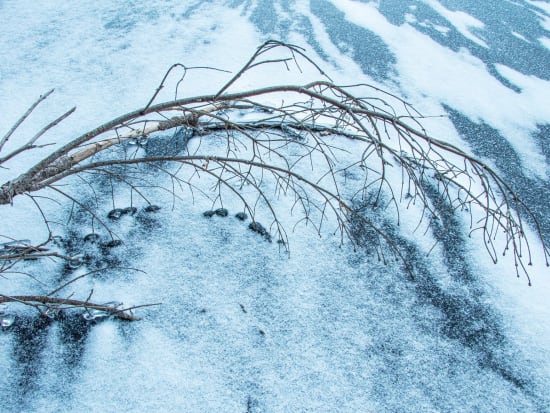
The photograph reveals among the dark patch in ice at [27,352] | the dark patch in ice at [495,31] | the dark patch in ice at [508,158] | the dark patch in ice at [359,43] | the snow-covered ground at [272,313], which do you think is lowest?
the dark patch in ice at [27,352]

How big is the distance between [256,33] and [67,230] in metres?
2.92

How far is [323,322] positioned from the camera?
6.02 ft

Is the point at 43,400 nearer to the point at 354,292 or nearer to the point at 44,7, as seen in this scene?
the point at 354,292

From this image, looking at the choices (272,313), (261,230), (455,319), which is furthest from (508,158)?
(272,313)

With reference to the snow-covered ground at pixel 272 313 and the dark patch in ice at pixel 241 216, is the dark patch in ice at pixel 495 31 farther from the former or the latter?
the dark patch in ice at pixel 241 216

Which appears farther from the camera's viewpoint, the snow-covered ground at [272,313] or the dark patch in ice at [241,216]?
the dark patch in ice at [241,216]

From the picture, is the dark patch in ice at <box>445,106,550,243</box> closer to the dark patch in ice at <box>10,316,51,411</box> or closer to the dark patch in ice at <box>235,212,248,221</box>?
the dark patch in ice at <box>235,212,248,221</box>

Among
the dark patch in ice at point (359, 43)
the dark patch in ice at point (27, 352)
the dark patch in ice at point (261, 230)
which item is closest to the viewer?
the dark patch in ice at point (27, 352)

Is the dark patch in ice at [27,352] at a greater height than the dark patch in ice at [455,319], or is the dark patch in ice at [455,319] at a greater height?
the dark patch in ice at [455,319]

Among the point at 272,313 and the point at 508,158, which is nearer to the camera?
the point at 272,313

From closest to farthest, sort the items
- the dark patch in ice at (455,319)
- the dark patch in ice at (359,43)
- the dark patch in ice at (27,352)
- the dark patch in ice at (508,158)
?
1. the dark patch in ice at (27,352)
2. the dark patch in ice at (455,319)
3. the dark patch in ice at (508,158)
4. the dark patch in ice at (359,43)

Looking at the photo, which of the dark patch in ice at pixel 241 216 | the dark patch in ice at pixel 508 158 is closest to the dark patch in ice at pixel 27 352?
the dark patch in ice at pixel 241 216

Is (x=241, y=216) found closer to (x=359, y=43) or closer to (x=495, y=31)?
(x=359, y=43)

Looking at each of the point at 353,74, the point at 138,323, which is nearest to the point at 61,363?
the point at 138,323
